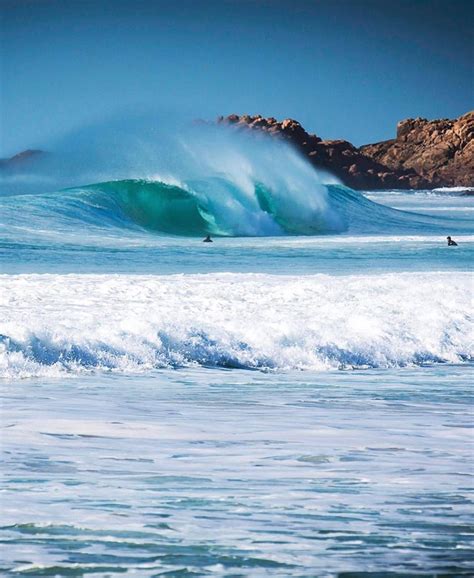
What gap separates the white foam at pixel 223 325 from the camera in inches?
304

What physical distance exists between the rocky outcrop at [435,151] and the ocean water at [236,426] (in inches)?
4074

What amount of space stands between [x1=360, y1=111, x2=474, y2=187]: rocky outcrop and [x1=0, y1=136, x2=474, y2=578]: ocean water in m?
103

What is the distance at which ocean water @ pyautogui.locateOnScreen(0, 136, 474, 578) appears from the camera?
363cm

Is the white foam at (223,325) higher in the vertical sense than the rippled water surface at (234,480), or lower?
higher

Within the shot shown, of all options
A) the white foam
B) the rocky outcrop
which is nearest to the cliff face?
the rocky outcrop

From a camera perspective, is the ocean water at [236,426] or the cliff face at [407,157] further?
the cliff face at [407,157]

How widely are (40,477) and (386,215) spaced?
1218 inches

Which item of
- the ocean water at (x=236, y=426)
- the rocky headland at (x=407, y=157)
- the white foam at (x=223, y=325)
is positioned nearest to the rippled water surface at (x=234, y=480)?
the ocean water at (x=236, y=426)

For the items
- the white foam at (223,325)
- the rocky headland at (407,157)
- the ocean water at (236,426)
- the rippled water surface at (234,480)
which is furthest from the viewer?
the rocky headland at (407,157)

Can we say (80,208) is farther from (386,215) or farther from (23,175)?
(386,215)

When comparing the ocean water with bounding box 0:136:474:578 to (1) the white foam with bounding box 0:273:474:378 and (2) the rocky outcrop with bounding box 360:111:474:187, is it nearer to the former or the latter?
(1) the white foam with bounding box 0:273:474:378

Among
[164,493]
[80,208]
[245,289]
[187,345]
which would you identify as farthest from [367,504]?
[80,208]

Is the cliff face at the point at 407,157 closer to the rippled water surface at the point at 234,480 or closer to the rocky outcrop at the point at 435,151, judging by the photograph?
the rocky outcrop at the point at 435,151

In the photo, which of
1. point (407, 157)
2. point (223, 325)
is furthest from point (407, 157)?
point (223, 325)
